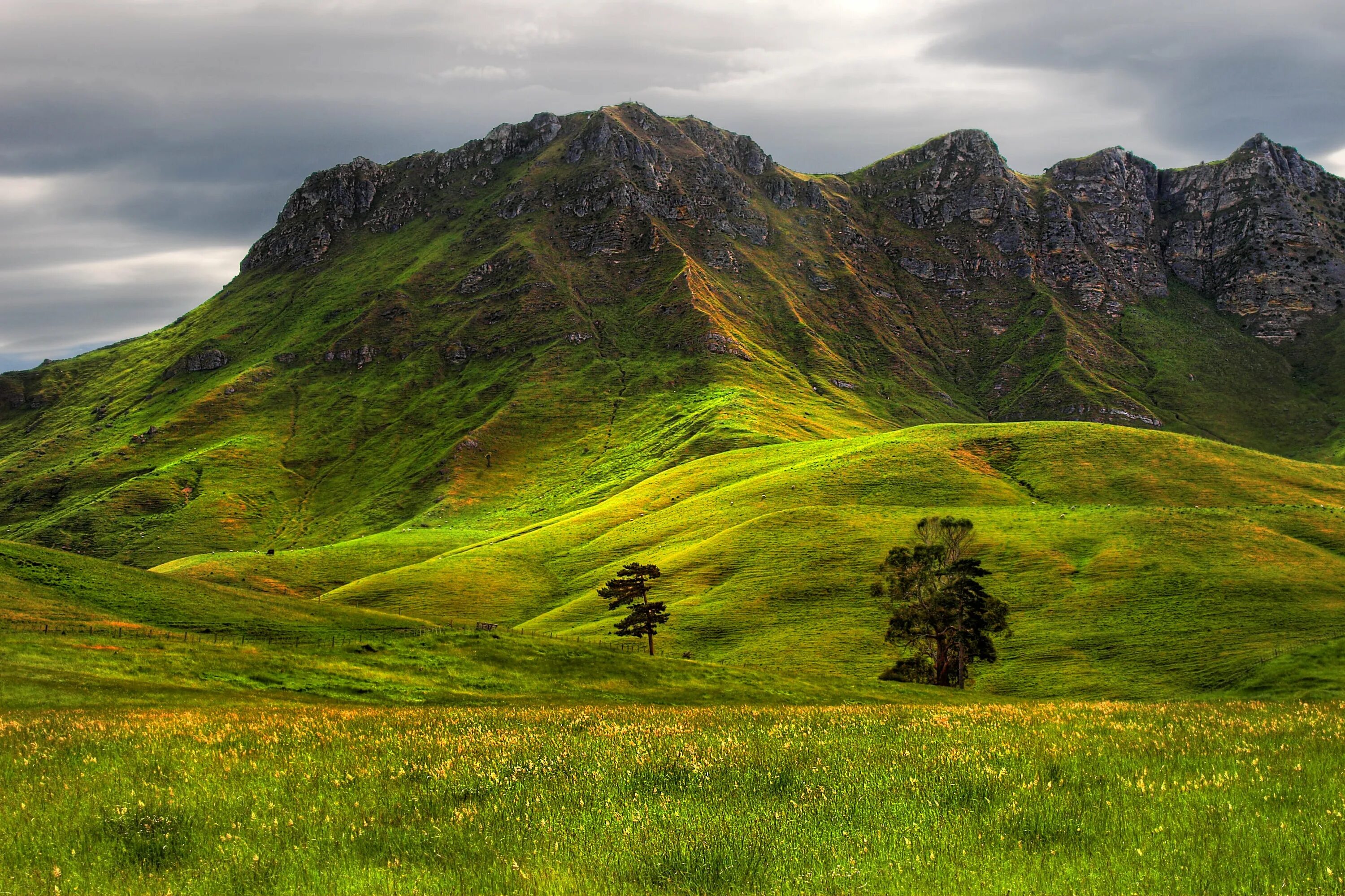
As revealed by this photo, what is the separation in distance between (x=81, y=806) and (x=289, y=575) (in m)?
178

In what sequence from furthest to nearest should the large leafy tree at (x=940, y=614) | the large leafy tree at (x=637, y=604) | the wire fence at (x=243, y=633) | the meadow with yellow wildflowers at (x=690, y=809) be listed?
the large leafy tree at (x=637, y=604), the large leafy tree at (x=940, y=614), the wire fence at (x=243, y=633), the meadow with yellow wildflowers at (x=690, y=809)

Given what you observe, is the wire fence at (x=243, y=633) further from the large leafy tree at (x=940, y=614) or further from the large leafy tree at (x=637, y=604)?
the large leafy tree at (x=940, y=614)

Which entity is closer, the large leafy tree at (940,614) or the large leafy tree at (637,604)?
the large leafy tree at (940,614)

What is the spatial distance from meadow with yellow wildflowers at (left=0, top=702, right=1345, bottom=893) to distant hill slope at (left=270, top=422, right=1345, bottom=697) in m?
65.6

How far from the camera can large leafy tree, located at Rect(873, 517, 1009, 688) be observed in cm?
6794

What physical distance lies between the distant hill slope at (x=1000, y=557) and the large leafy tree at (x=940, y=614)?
9.25m

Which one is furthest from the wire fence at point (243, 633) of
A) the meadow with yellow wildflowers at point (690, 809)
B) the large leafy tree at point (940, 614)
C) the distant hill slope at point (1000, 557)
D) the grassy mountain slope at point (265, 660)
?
the meadow with yellow wildflowers at point (690, 809)

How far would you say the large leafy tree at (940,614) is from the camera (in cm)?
6794

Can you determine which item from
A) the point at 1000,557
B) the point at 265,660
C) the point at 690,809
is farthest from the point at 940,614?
the point at 690,809

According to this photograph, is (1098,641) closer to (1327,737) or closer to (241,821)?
(1327,737)

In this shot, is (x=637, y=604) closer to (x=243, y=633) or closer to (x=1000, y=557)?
(x=243, y=633)

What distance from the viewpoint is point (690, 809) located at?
1134 cm

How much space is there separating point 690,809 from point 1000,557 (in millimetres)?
107606

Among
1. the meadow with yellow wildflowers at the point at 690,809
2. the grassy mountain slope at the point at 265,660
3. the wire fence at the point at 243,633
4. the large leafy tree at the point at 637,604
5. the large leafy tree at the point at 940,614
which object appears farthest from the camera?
the large leafy tree at the point at 637,604
